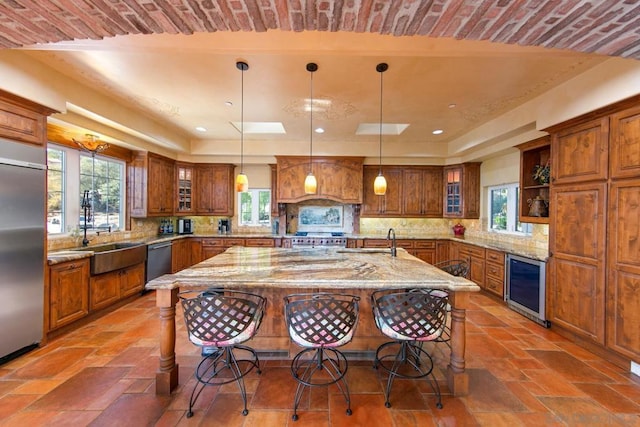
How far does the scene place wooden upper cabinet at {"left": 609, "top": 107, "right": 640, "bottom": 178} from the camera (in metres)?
2.34

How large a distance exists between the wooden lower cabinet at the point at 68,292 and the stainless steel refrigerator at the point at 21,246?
0.17 metres

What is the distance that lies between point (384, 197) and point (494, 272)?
2.54m

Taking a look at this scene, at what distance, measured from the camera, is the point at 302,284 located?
6.63ft

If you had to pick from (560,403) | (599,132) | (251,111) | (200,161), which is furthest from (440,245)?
(200,161)

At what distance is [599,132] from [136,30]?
13.3ft

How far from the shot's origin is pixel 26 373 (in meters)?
2.31

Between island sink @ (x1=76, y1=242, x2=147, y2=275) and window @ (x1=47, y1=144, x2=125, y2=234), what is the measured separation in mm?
421

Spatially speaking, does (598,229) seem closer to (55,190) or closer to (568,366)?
(568,366)

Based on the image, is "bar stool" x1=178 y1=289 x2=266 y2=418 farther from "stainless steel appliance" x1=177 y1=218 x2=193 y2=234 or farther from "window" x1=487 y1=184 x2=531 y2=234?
"window" x1=487 y1=184 x2=531 y2=234

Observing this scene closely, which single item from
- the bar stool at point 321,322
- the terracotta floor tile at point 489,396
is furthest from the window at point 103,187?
the terracotta floor tile at point 489,396

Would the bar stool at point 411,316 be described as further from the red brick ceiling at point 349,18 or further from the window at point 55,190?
the window at point 55,190

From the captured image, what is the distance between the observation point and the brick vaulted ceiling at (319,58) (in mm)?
1377

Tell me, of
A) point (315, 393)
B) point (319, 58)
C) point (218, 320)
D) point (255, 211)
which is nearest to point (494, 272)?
point (315, 393)

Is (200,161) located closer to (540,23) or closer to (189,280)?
(189,280)
